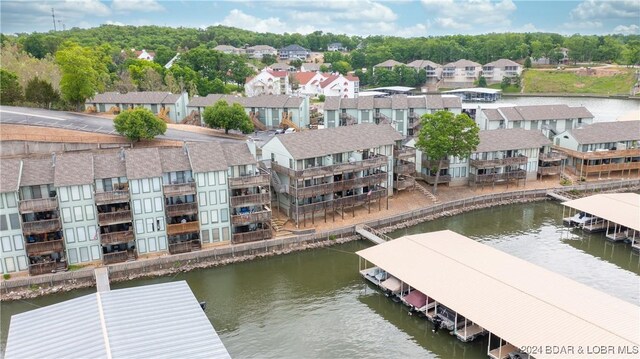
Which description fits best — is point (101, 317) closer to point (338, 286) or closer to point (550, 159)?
point (338, 286)

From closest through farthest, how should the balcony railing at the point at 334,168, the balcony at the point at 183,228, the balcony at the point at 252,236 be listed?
the balcony at the point at 183,228 < the balcony at the point at 252,236 < the balcony railing at the point at 334,168

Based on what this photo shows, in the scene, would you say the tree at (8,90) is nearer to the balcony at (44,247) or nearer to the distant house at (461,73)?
the balcony at (44,247)

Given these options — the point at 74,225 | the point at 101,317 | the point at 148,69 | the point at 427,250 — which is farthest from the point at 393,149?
the point at 148,69

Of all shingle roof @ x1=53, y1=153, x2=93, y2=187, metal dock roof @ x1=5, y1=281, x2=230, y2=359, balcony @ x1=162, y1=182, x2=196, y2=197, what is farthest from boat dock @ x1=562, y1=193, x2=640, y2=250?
shingle roof @ x1=53, y1=153, x2=93, y2=187

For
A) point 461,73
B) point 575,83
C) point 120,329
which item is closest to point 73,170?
point 120,329

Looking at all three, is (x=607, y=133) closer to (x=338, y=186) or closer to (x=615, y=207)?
(x=615, y=207)

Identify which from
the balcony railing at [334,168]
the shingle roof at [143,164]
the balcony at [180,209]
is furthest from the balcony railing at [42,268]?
the balcony railing at [334,168]
